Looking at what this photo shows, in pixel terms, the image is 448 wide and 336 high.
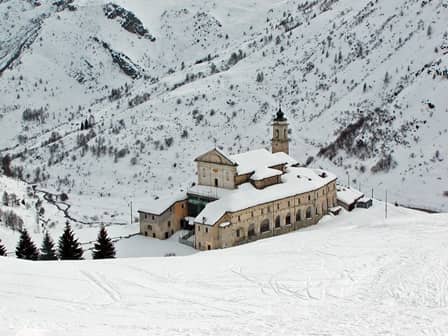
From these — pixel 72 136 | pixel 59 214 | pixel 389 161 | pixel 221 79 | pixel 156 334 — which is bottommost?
pixel 156 334

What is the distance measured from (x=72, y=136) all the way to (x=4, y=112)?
57336 mm

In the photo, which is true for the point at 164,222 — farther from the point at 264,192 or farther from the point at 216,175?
the point at 264,192

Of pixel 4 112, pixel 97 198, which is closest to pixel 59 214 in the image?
pixel 97 198

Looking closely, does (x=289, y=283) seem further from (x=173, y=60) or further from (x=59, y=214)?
(x=173, y=60)

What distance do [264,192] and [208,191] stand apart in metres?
5.19

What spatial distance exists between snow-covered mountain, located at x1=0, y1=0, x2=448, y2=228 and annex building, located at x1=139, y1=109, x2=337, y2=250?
568 inches

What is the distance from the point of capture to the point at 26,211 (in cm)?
7350

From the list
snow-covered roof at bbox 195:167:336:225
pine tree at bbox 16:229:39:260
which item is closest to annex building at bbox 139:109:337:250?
snow-covered roof at bbox 195:167:336:225

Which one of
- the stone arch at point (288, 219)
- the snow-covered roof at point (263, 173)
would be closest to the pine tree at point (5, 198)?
the snow-covered roof at point (263, 173)

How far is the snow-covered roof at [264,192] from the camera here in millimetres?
53219

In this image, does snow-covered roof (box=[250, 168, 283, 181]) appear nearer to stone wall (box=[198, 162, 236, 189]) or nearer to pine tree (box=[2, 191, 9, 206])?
stone wall (box=[198, 162, 236, 189])

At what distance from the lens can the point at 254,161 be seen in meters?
→ 59.5

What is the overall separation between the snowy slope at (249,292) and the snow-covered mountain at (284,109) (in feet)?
106

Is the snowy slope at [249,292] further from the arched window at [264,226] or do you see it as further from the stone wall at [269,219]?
the arched window at [264,226]
